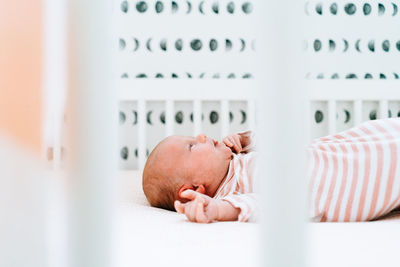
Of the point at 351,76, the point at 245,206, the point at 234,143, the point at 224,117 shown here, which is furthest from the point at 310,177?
the point at 351,76

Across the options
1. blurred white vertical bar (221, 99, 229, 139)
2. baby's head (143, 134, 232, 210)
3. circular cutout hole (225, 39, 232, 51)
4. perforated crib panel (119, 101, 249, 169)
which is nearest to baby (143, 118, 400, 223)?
baby's head (143, 134, 232, 210)

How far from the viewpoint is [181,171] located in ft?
2.78

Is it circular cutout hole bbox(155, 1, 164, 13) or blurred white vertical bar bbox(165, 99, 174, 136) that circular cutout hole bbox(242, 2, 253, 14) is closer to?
circular cutout hole bbox(155, 1, 164, 13)

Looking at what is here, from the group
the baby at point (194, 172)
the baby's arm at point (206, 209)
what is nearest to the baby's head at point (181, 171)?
the baby at point (194, 172)

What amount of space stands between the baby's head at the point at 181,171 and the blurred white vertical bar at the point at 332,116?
19.5 inches

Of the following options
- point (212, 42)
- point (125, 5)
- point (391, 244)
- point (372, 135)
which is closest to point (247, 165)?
point (372, 135)

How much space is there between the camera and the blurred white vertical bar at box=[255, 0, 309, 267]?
0.64 ft

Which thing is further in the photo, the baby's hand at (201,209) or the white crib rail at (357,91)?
the white crib rail at (357,91)

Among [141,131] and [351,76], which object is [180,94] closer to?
[141,131]

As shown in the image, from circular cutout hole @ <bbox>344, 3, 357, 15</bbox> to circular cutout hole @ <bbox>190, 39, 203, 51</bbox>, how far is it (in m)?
0.45

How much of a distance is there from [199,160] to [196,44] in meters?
Result: 0.60

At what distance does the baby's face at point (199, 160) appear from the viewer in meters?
0.85

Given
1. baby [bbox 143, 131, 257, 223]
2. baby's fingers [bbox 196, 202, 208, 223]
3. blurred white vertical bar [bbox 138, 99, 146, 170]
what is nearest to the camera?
baby's fingers [bbox 196, 202, 208, 223]

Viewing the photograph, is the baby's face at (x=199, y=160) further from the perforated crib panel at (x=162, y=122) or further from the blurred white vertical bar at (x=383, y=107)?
the blurred white vertical bar at (x=383, y=107)
